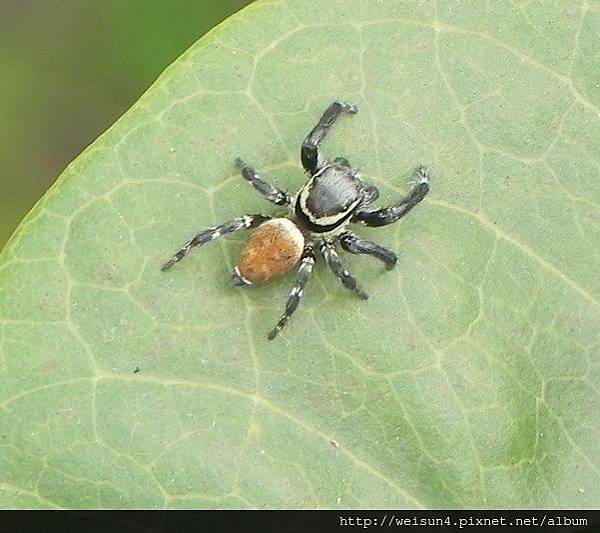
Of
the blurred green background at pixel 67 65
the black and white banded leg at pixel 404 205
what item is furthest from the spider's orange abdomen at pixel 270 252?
the blurred green background at pixel 67 65

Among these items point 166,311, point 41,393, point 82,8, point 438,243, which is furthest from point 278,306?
point 82,8

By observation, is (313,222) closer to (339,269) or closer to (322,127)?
(339,269)

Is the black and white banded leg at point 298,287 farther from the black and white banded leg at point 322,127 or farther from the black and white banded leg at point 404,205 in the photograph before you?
the black and white banded leg at point 322,127

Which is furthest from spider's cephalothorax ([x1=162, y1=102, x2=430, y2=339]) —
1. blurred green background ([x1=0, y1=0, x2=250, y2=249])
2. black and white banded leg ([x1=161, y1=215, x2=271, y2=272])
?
blurred green background ([x1=0, y1=0, x2=250, y2=249])

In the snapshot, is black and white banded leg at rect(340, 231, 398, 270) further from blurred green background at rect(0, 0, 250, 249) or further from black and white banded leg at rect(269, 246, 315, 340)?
blurred green background at rect(0, 0, 250, 249)

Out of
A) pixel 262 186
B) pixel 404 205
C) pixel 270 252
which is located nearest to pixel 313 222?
pixel 270 252
